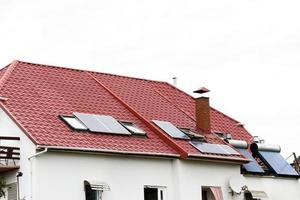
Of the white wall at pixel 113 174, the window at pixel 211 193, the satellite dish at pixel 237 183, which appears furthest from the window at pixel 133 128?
the satellite dish at pixel 237 183

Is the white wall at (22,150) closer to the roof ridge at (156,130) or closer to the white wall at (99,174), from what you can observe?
the white wall at (99,174)

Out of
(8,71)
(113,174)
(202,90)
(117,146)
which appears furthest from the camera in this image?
(202,90)

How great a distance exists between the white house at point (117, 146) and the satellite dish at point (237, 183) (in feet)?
0.14

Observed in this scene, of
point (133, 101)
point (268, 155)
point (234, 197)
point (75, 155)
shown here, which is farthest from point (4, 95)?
point (268, 155)

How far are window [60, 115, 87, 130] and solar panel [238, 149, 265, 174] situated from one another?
26.6 ft

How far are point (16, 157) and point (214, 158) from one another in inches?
329

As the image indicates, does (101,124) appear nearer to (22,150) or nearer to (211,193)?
(22,150)

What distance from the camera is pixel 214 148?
32.5 metres

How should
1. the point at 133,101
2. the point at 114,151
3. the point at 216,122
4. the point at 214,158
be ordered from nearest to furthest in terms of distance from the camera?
the point at 114,151
the point at 214,158
the point at 133,101
the point at 216,122

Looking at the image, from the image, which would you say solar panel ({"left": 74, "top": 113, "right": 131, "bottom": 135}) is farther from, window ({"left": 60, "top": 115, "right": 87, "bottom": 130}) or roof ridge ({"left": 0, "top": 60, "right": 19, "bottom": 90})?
roof ridge ({"left": 0, "top": 60, "right": 19, "bottom": 90})

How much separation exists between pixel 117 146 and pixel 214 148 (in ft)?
17.5

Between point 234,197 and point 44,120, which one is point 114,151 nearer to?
point 44,120

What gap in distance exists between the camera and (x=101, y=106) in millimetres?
32344

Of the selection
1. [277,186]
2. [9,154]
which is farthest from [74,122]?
[277,186]
